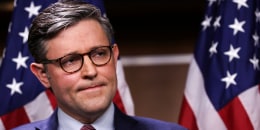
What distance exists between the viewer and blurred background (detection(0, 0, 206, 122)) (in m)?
2.04

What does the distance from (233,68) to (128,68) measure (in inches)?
24.1

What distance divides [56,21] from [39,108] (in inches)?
23.2

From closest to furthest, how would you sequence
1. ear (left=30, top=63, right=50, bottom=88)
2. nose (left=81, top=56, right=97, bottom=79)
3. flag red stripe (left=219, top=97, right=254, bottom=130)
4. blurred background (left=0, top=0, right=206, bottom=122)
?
nose (left=81, top=56, right=97, bottom=79)
ear (left=30, top=63, right=50, bottom=88)
flag red stripe (left=219, top=97, right=254, bottom=130)
blurred background (left=0, top=0, right=206, bottom=122)

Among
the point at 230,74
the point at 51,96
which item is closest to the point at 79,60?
the point at 51,96

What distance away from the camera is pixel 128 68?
2076 millimetres

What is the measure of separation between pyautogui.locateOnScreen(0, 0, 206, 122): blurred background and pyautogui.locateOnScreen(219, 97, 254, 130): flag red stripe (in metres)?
0.50

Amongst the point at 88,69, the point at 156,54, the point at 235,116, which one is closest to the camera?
the point at 88,69

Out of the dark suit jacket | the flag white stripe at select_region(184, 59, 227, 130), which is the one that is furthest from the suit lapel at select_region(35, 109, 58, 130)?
the flag white stripe at select_region(184, 59, 227, 130)

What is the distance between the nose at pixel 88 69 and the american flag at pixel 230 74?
2.14ft

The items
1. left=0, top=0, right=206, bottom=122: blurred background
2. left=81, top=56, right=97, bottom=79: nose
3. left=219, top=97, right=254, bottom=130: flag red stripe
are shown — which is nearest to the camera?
left=81, top=56, right=97, bottom=79: nose

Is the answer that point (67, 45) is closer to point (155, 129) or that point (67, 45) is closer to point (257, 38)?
point (155, 129)

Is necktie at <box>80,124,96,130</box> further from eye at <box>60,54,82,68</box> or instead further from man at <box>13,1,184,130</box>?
eye at <box>60,54,82,68</box>

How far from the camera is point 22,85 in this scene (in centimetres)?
158

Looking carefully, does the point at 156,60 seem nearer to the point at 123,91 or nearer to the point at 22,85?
the point at 123,91
